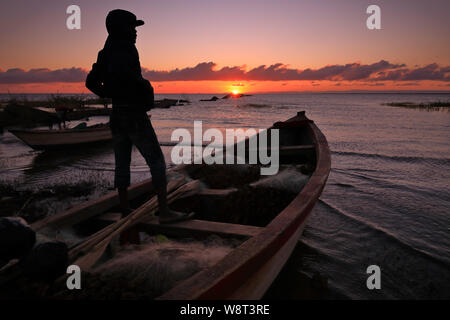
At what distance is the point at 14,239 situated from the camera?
1.83m

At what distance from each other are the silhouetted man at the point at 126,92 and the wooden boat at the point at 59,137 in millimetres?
9988

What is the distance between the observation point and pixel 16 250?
1.86 metres

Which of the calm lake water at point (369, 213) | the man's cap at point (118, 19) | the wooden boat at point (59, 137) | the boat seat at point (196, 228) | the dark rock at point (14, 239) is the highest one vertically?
→ the man's cap at point (118, 19)

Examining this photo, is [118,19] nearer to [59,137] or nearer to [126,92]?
[126,92]

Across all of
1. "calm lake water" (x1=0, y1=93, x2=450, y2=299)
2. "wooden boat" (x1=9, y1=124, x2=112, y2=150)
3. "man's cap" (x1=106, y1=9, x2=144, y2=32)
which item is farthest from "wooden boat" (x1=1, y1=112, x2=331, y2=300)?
"wooden boat" (x1=9, y1=124, x2=112, y2=150)

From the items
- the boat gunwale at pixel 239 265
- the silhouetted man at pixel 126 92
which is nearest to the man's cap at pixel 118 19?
the silhouetted man at pixel 126 92

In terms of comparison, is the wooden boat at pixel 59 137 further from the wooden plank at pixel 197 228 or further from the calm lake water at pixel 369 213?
the wooden plank at pixel 197 228

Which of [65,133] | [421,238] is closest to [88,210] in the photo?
[421,238]

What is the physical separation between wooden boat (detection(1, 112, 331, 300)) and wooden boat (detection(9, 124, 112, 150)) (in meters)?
9.50

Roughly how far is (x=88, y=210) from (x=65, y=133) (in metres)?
10.9

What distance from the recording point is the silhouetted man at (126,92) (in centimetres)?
261

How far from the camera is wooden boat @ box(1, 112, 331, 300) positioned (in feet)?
5.73
